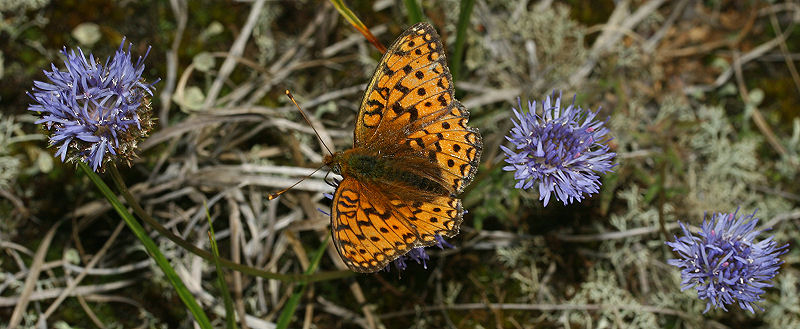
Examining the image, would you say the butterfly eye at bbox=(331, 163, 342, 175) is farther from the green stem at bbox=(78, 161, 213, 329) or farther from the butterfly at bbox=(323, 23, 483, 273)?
the green stem at bbox=(78, 161, 213, 329)

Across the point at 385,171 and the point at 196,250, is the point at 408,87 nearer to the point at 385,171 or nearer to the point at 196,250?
the point at 385,171

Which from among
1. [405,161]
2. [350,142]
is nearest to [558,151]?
[405,161]

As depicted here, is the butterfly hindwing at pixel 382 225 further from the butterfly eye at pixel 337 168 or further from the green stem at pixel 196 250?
the green stem at pixel 196 250

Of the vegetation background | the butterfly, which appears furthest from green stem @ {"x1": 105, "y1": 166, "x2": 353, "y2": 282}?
the butterfly

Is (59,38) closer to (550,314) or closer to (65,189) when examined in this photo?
(65,189)

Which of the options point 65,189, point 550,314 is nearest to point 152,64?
point 65,189
